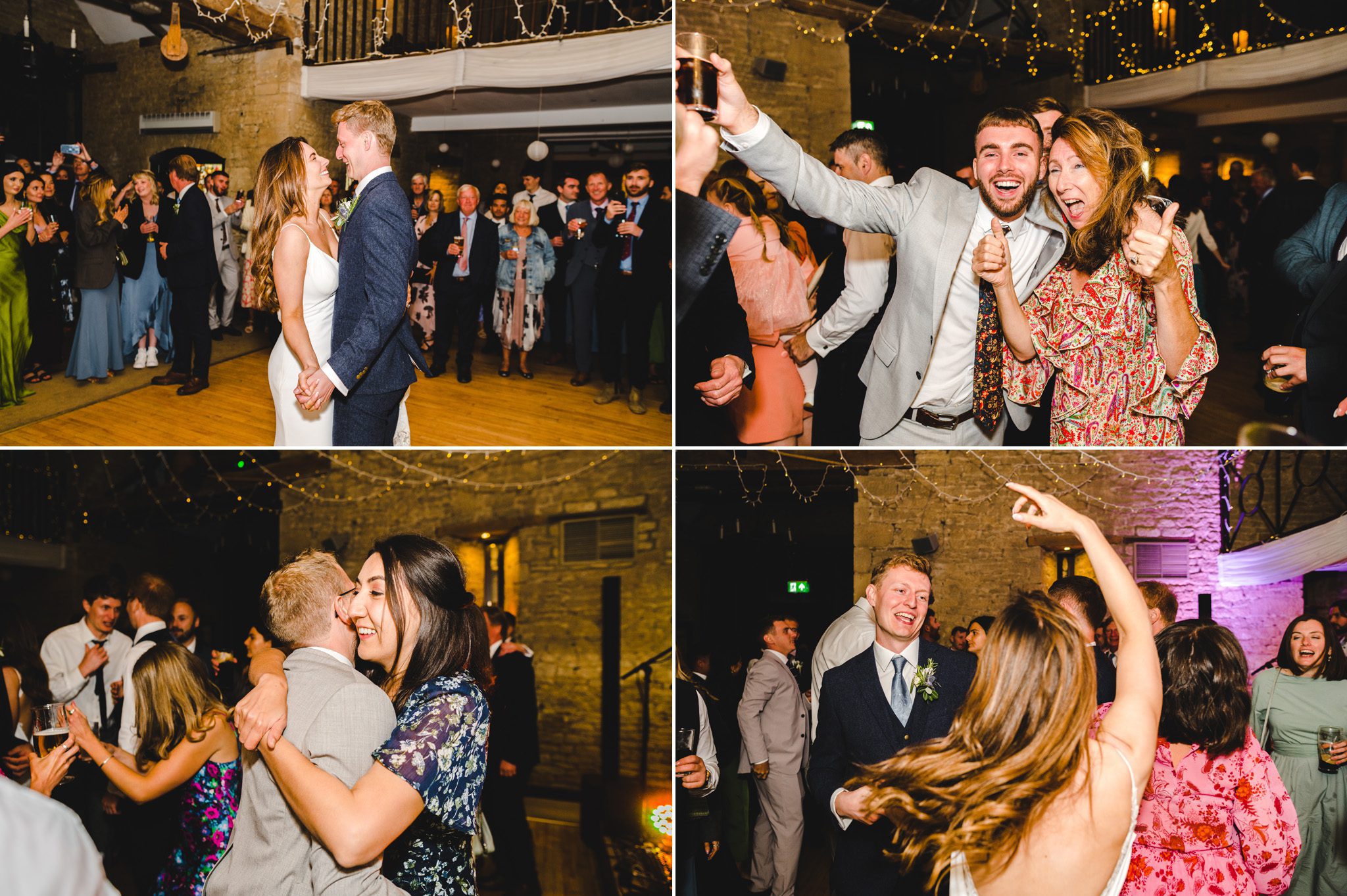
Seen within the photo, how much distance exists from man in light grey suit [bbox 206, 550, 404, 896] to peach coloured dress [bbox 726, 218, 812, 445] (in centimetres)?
145

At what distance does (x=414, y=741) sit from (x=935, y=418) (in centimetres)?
177

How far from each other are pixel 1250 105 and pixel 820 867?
3.05 metres

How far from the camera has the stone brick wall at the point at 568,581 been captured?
5398mm

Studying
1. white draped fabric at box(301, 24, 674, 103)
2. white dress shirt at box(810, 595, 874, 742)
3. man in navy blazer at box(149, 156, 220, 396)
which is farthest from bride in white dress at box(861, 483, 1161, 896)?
man in navy blazer at box(149, 156, 220, 396)

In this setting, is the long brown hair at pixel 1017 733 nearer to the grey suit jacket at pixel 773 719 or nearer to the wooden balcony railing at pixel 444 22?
the grey suit jacket at pixel 773 719

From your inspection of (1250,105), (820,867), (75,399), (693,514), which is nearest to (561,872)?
(820,867)

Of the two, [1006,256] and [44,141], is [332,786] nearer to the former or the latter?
[1006,256]

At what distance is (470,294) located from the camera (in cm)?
530

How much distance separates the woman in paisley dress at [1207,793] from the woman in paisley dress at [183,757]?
8.14 feet

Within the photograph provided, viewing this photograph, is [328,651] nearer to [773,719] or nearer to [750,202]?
[773,719]

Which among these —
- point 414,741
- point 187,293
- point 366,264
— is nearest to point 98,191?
point 187,293

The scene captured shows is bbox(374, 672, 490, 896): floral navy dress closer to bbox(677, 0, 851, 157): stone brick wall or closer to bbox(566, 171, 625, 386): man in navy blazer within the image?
bbox(677, 0, 851, 157): stone brick wall

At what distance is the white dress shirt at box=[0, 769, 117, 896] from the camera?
1.12m

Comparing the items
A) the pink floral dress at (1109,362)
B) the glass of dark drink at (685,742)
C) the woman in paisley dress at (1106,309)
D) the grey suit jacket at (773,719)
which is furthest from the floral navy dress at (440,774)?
the pink floral dress at (1109,362)
